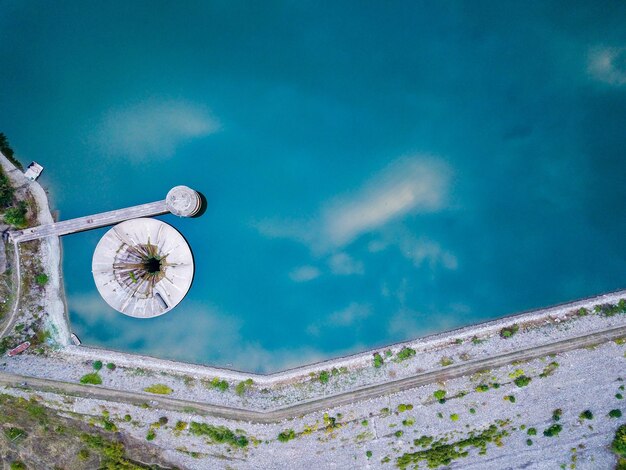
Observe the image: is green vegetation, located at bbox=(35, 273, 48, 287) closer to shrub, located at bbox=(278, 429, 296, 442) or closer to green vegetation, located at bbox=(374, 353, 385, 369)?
shrub, located at bbox=(278, 429, 296, 442)

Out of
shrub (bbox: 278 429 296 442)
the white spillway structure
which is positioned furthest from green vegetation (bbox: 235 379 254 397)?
the white spillway structure

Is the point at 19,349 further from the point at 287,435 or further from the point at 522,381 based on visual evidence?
the point at 522,381

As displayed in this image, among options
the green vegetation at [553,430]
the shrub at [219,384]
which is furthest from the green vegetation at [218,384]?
the green vegetation at [553,430]

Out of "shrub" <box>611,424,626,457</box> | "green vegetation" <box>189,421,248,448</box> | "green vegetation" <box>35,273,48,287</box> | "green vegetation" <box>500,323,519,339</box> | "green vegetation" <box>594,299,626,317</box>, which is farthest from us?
"green vegetation" <box>35,273,48,287</box>

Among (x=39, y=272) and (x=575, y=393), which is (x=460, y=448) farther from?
(x=39, y=272)

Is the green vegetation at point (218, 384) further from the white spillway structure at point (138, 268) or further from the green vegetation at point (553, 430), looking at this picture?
the green vegetation at point (553, 430)
